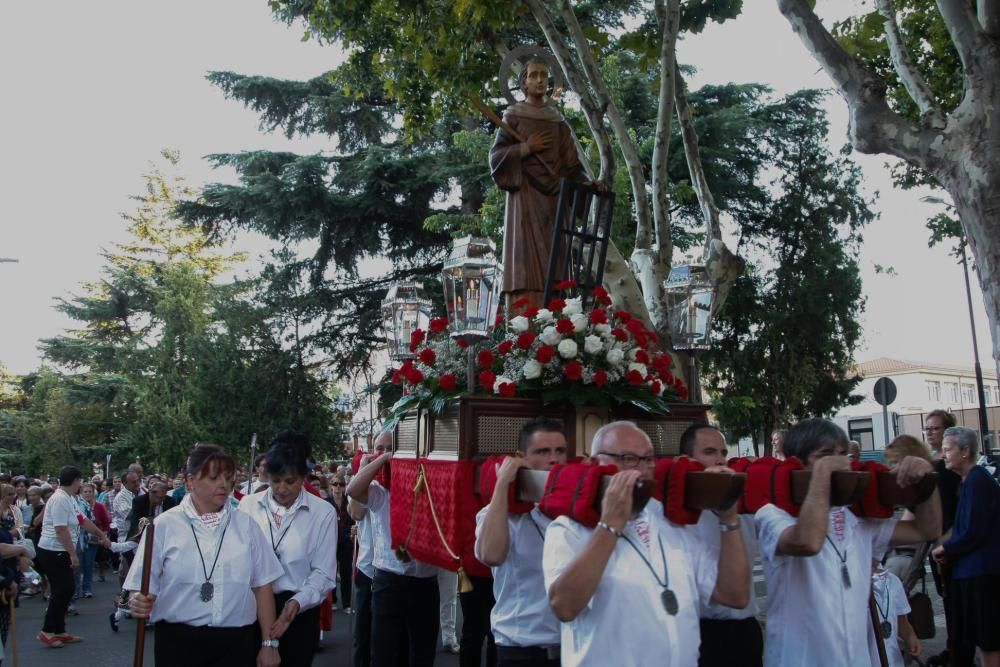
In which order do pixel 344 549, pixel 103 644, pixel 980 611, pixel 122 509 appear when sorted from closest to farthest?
pixel 980 611
pixel 103 644
pixel 344 549
pixel 122 509

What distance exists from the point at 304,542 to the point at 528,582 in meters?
1.71

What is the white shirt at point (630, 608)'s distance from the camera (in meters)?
2.99

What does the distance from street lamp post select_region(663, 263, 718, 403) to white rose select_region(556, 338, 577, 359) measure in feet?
3.63

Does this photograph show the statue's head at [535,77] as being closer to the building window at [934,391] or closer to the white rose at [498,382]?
the white rose at [498,382]

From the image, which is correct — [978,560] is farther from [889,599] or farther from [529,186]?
[529,186]

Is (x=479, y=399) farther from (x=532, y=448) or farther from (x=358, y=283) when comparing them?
(x=358, y=283)

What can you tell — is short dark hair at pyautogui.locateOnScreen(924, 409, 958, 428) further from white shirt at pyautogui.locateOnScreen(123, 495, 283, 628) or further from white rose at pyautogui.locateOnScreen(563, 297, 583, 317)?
white shirt at pyautogui.locateOnScreen(123, 495, 283, 628)

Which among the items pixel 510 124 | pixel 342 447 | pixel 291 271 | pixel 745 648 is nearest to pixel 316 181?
pixel 291 271

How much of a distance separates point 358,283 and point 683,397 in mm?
21014

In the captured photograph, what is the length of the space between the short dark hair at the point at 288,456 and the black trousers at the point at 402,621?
1.13 meters

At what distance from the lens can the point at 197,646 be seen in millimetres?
4461

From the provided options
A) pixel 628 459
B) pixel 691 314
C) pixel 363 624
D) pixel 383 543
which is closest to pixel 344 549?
pixel 363 624

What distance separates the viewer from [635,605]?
3020 mm

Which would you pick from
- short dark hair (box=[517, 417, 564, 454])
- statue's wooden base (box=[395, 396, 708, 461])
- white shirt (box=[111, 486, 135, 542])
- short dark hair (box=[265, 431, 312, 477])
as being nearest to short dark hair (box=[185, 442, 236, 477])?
short dark hair (box=[265, 431, 312, 477])
